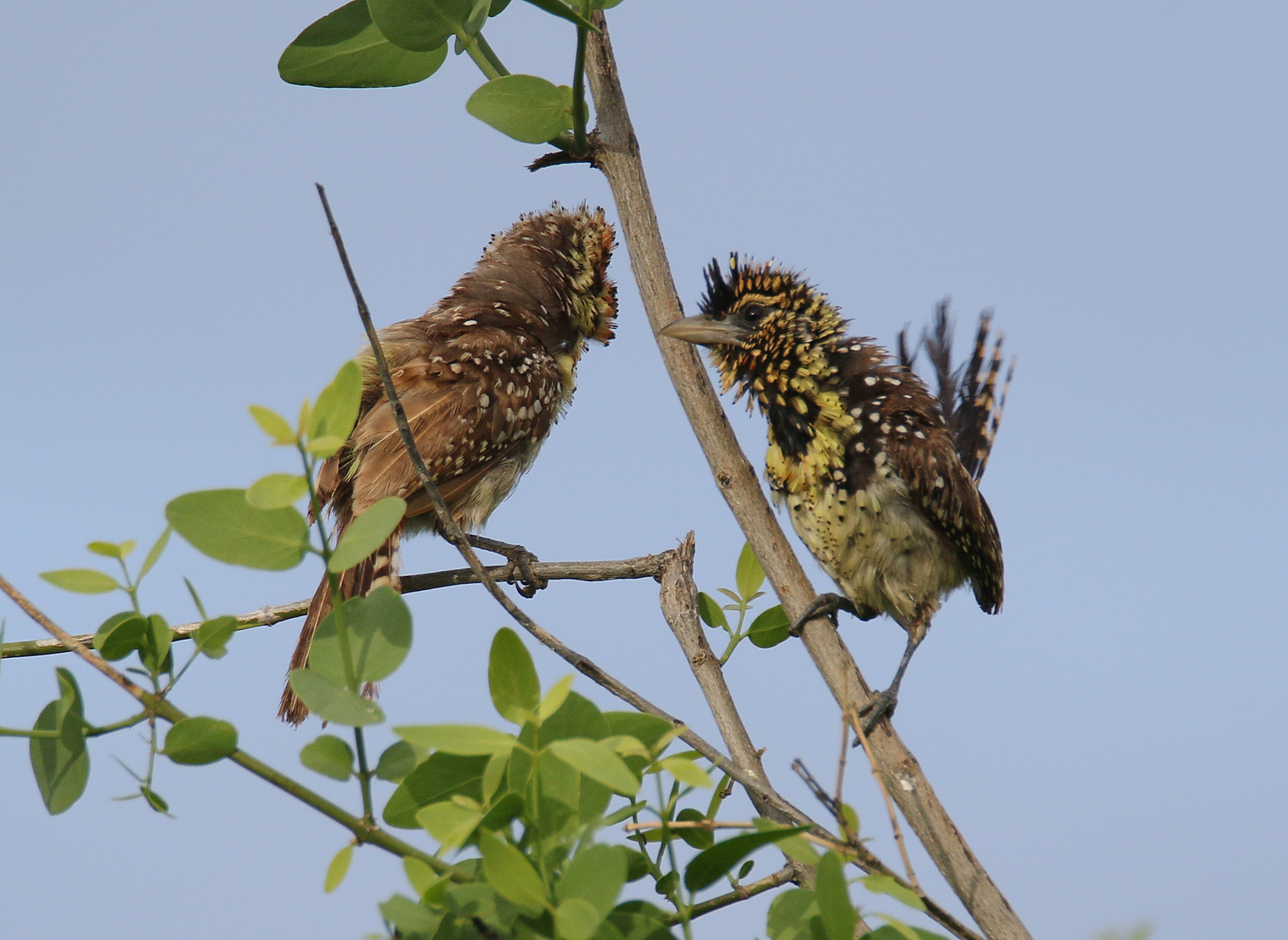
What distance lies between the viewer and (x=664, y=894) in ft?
3.12

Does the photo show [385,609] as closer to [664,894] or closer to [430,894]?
[430,894]

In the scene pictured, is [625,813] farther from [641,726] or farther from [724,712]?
[724,712]

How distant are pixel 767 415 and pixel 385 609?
1.50 m

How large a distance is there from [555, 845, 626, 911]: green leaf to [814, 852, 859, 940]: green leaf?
6.2 inches

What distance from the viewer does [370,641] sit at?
846 mm

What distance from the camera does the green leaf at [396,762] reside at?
0.84m

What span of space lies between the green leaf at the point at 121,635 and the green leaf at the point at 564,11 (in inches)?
31.7

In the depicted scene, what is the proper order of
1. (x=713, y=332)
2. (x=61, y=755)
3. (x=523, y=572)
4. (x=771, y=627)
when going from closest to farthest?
(x=61, y=755) < (x=771, y=627) < (x=713, y=332) < (x=523, y=572)

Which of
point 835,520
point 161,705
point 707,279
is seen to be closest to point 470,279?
point 707,279

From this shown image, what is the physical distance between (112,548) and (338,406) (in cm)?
30

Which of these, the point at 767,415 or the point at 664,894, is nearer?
the point at 664,894

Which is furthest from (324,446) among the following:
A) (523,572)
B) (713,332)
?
(523,572)

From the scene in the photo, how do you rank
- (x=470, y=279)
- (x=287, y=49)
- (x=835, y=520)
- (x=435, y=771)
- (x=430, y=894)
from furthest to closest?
(x=470, y=279) < (x=835, y=520) < (x=287, y=49) < (x=435, y=771) < (x=430, y=894)

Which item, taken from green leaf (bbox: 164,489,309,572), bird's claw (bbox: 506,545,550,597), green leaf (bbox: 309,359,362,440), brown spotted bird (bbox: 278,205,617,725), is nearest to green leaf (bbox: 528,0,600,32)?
green leaf (bbox: 309,359,362,440)
